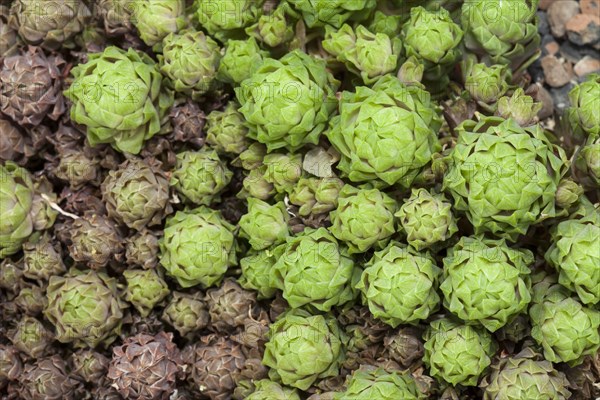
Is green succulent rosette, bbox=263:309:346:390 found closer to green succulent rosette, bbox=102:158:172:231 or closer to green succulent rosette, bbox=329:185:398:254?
green succulent rosette, bbox=329:185:398:254

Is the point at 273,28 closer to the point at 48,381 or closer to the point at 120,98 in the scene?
the point at 120,98

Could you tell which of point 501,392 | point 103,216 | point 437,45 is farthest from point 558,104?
point 103,216

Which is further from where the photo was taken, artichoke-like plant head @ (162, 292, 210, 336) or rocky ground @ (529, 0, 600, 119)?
rocky ground @ (529, 0, 600, 119)

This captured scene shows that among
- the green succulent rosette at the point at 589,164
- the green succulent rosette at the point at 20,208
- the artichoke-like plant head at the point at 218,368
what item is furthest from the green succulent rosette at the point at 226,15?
the green succulent rosette at the point at 589,164

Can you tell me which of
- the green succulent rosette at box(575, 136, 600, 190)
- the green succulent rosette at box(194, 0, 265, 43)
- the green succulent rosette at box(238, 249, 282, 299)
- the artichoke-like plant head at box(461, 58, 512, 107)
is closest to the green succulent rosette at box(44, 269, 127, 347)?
the green succulent rosette at box(238, 249, 282, 299)

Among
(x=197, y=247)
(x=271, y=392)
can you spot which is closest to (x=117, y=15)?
(x=197, y=247)

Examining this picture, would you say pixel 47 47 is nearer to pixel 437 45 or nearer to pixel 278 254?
pixel 278 254

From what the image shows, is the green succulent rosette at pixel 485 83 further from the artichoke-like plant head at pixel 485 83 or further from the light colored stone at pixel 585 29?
the light colored stone at pixel 585 29
